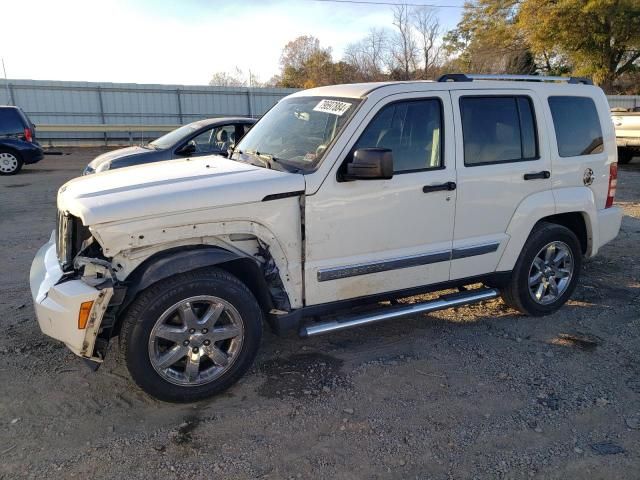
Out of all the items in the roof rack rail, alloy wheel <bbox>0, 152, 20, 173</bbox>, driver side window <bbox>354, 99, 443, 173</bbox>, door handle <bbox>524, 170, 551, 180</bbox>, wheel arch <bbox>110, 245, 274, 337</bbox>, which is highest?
the roof rack rail

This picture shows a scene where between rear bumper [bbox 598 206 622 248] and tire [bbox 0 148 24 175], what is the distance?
1421 centimetres

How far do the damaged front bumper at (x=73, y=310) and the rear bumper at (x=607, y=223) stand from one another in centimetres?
438

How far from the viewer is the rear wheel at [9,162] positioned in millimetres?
13891

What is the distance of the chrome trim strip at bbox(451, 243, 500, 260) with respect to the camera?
13.7 feet

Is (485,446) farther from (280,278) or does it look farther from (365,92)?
(365,92)

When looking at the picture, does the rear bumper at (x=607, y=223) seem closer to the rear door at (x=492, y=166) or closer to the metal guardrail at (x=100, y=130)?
the rear door at (x=492, y=166)

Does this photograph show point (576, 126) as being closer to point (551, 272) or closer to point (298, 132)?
point (551, 272)

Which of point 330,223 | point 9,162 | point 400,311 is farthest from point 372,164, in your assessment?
point 9,162

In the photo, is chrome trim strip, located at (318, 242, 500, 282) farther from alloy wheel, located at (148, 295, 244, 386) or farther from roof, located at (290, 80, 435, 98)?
roof, located at (290, 80, 435, 98)

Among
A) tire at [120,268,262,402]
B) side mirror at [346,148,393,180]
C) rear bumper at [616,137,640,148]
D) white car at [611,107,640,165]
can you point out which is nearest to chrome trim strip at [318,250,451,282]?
tire at [120,268,262,402]

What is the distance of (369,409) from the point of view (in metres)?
3.36

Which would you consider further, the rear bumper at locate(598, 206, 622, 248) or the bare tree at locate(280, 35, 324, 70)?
the bare tree at locate(280, 35, 324, 70)

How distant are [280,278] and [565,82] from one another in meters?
3.36

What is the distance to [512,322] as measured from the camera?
471 cm
